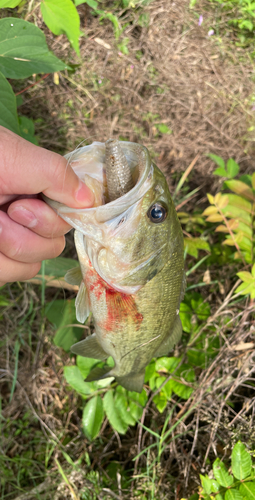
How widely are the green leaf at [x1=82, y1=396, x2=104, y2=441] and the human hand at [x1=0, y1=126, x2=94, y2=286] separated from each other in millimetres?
1305

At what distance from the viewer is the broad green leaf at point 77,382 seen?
246 cm

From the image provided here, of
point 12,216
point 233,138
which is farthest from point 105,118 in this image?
point 12,216

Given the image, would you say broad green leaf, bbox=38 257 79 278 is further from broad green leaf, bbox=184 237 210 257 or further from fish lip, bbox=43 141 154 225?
fish lip, bbox=43 141 154 225

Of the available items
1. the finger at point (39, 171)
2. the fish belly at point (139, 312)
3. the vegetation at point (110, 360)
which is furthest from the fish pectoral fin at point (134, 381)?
the finger at point (39, 171)

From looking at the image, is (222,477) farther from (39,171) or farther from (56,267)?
(39,171)

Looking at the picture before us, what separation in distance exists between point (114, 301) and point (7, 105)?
43.1 inches

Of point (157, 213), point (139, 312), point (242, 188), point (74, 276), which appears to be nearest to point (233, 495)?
point (139, 312)

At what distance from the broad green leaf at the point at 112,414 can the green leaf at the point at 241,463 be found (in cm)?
85

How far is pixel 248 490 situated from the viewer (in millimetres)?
1752

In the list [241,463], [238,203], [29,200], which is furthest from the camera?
[238,203]

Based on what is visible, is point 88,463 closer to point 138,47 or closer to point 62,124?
point 62,124

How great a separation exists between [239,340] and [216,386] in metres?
0.38

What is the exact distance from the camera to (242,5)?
4133mm

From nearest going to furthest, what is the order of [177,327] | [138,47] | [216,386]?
[177,327] → [216,386] → [138,47]
